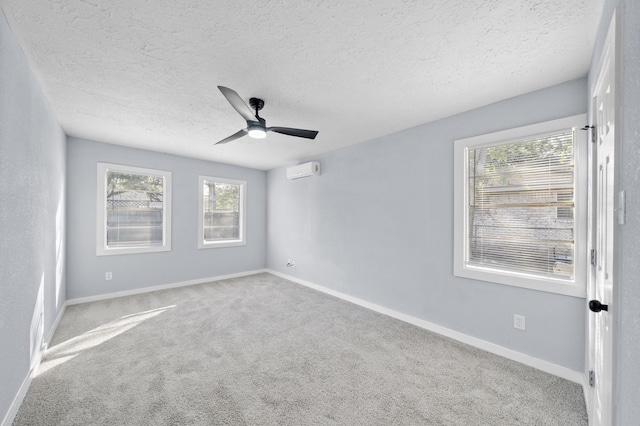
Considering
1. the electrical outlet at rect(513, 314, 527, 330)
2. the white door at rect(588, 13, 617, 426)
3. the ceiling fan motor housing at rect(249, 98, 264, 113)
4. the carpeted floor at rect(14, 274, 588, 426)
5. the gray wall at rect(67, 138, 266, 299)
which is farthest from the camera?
the gray wall at rect(67, 138, 266, 299)

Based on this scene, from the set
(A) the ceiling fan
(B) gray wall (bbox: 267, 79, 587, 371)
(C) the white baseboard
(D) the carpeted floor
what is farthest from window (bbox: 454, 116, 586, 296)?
(A) the ceiling fan

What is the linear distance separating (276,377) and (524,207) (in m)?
2.70

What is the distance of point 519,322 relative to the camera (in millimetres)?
2414

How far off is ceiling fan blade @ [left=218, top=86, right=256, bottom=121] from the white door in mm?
2100

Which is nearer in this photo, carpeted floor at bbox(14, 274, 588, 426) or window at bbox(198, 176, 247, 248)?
carpeted floor at bbox(14, 274, 588, 426)

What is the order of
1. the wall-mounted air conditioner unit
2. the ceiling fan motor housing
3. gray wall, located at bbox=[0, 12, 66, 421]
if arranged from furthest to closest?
1. the wall-mounted air conditioner unit
2. the ceiling fan motor housing
3. gray wall, located at bbox=[0, 12, 66, 421]

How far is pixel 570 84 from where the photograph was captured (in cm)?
219

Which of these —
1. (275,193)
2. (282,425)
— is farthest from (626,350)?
(275,193)

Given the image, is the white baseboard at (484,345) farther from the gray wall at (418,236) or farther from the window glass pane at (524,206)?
the window glass pane at (524,206)

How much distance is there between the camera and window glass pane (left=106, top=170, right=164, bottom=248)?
4.30 m

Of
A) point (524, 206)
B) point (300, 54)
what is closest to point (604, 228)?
point (524, 206)

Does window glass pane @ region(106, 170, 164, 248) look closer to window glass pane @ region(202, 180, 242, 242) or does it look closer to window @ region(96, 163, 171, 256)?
window @ region(96, 163, 171, 256)

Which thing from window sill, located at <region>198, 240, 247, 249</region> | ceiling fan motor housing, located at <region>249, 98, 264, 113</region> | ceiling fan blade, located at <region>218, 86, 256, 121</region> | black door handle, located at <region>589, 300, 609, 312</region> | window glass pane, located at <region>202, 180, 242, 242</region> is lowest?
window sill, located at <region>198, 240, 247, 249</region>

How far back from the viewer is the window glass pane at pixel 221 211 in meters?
5.39
